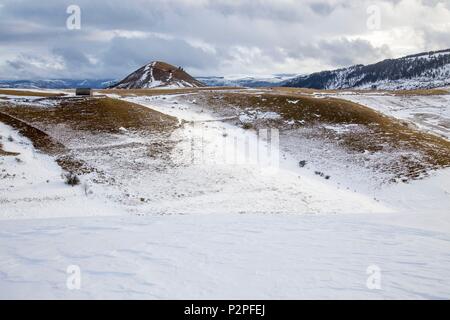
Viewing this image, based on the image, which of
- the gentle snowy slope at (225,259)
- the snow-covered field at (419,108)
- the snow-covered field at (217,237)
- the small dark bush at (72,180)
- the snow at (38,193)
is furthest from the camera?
the snow-covered field at (419,108)

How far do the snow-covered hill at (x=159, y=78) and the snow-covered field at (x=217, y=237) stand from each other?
121m

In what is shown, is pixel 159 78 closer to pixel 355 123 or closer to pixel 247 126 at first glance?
pixel 247 126

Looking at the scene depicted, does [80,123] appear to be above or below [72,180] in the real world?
above

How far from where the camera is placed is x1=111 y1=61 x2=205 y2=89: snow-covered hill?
148m

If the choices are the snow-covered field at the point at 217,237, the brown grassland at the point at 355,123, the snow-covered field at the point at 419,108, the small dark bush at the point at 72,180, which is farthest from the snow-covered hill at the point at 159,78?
the snow-covered field at the point at 217,237

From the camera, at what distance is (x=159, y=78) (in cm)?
15562

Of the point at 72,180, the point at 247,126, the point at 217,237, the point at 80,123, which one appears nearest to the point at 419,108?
the point at 247,126

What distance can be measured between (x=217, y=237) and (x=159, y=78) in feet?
495

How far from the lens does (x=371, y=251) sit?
11.2m

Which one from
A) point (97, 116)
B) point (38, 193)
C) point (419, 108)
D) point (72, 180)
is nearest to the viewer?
point (38, 193)

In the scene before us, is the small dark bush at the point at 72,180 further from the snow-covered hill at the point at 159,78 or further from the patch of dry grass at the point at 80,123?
the snow-covered hill at the point at 159,78

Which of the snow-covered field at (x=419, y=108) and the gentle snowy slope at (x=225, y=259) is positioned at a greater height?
the snow-covered field at (x=419, y=108)

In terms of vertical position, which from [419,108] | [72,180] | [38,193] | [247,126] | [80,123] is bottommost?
[38,193]

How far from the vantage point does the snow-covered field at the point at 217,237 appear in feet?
27.2
